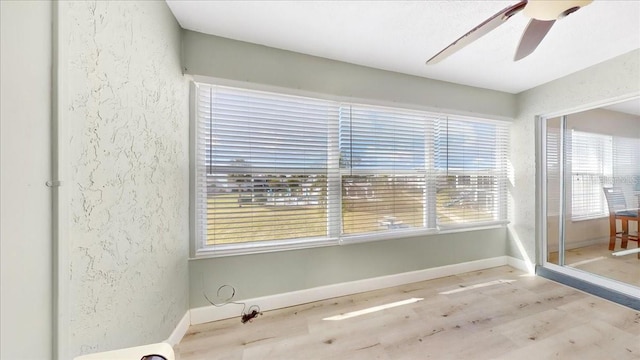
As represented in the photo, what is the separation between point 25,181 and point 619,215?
4.43 m

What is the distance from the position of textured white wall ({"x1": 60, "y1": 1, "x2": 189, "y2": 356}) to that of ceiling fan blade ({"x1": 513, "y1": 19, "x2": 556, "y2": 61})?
7.01ft

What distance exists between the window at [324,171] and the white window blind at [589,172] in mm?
795

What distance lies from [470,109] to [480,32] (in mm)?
1941

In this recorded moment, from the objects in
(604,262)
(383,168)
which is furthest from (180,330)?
(604,262)

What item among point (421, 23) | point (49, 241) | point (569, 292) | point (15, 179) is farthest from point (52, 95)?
point (569, 292)

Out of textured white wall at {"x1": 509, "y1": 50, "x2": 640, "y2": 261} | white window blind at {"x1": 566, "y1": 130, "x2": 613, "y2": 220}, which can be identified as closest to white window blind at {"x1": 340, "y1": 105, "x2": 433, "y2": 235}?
textured white wall at {"x1": 509, "y1": 50, "x2": 640, "y2": 261}

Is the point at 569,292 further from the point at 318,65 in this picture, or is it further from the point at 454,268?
the point at 318,65

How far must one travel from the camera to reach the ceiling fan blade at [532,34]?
4.18 ft

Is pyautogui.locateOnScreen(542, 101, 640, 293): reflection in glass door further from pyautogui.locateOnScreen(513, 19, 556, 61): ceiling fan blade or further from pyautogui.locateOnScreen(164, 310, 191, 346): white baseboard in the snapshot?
pyautogui.locateOnScreen(164, 310, 191, 346): white baseboard

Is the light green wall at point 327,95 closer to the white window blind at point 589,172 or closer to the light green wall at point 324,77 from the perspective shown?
the light green wall at point 324,77

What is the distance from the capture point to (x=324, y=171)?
2.24 m

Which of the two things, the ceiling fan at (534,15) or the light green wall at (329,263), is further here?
the light green wall at (329,263)

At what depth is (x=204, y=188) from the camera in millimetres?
1907

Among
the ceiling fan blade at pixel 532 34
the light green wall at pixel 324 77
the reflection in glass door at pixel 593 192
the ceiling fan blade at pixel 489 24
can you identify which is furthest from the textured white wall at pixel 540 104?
the ceiling fan blade at pixel 489 24
